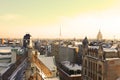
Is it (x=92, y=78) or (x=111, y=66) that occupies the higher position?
(x=111, y=66)

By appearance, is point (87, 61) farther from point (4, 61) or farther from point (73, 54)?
point (73, 54)

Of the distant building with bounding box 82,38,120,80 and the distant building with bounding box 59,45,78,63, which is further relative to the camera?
the distant building with bounding box 59,45,78,63

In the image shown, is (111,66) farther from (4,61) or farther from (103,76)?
→ (4,61)

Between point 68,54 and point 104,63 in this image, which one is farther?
point 68,54

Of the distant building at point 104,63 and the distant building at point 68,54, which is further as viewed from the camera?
the distant building at point 68,54

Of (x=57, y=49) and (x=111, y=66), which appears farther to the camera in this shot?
(x=57, y=49)

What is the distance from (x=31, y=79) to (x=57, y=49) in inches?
4087

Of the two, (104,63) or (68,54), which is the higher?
(104,63)

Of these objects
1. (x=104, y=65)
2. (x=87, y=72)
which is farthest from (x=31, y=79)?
(x=87, y=72)

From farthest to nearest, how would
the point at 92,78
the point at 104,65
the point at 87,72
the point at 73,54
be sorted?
1. the point at 73,54
2. the point at 87,72
3. the point at 92,78
4. the point at 104,65

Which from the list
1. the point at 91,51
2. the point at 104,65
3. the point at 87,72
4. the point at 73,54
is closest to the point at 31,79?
the point at 104,65

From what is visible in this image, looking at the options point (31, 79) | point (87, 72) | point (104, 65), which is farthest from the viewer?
point (87, 72)

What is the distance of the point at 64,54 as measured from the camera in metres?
111

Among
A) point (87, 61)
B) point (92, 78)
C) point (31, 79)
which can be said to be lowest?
point (92, 78)
